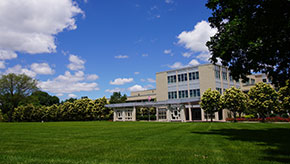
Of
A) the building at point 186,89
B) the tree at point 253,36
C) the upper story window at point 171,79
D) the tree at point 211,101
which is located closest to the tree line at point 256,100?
the tree at point 211,101

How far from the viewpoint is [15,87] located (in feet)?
229

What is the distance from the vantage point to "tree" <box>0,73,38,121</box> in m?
68.2

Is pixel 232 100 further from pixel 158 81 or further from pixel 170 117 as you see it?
pixel 158 81

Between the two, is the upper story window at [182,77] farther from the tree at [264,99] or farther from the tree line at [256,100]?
the tree at [264,99]

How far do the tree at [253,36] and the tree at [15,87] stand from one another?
69.7 meters

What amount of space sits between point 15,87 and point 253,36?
248ft

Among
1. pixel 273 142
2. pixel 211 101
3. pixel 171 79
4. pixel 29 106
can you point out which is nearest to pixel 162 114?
pixel 171 79

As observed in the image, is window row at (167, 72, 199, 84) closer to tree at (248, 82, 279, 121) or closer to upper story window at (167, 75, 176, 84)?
upper story window at (167, 75, 176, 84)

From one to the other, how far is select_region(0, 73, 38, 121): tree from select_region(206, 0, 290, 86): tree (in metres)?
69.7

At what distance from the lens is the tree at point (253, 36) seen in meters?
11.5

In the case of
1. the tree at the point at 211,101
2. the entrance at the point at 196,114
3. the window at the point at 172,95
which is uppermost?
the window at the point at 172,95

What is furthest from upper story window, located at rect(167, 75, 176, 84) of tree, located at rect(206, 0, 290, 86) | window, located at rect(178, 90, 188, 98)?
tree, located at rect(206, 0, 290, 86)

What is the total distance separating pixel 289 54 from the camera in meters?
13.9

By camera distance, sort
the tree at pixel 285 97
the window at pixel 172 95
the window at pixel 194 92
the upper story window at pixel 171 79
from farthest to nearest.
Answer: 1. the upper story window at pixel 171 79
2. the window at pixel 172 95
3. the window at pixel 194 92
4. the tree at pixel 285 97
